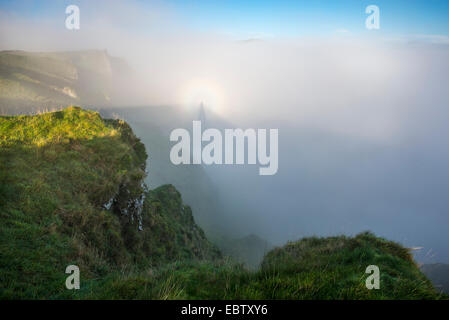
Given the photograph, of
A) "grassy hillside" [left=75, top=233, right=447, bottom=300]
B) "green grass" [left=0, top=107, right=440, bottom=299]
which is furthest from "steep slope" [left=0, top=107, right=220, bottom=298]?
"grassy hillside" [left=75, top=233, right=447, bottom=300]

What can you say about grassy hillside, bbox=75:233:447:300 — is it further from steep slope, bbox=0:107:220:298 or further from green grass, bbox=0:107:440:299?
steep slope, bbox=0:107:220:298

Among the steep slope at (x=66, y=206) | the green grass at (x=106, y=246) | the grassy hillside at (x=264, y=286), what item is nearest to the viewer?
the grassy hillside at (x=264, y=286)

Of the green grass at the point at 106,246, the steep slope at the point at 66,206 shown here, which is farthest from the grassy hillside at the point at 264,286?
the steep slope at the point at 66,206

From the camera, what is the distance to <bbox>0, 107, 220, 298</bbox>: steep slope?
16.5 feet

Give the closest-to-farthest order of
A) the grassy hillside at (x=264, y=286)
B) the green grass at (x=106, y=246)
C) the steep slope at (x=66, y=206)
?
the grassy hillside at (x=264, y=286) < the green grass at (x=106, y=246) < the steep slope at (x=66, y=206)

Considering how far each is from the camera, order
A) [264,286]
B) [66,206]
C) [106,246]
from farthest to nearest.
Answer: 1. [106,246]
2. [66,206]
3. [264,286]

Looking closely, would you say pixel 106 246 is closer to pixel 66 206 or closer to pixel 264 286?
pixel 66 206

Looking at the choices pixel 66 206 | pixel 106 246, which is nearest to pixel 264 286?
pixel 106 246

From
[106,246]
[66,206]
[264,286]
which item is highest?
[66,206]

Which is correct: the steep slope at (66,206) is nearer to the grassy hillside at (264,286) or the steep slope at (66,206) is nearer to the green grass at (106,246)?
the green grass at (106,246)

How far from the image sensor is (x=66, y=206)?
7.37 meters

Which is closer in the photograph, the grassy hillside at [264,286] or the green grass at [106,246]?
the grassy hillside at [264,286]

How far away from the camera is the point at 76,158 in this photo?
961cm

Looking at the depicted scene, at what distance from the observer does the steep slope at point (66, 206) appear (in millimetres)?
5020
